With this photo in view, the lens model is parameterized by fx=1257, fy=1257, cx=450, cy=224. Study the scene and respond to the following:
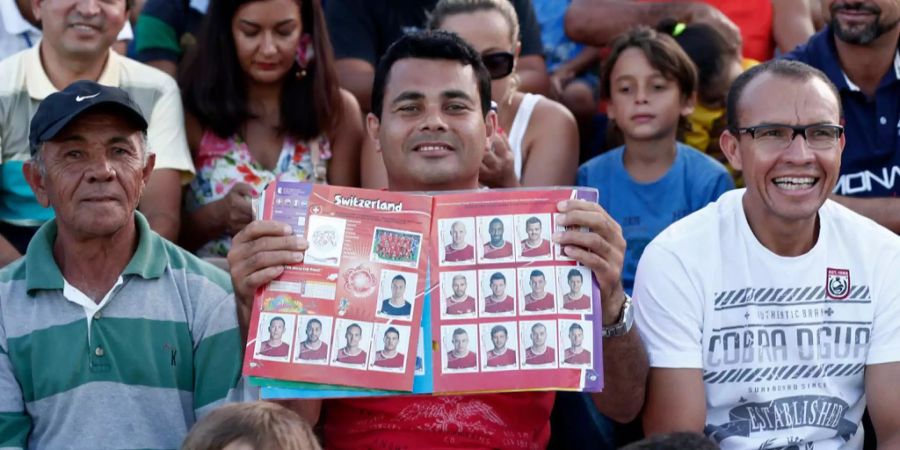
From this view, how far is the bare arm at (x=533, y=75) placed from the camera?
5902 millimetres

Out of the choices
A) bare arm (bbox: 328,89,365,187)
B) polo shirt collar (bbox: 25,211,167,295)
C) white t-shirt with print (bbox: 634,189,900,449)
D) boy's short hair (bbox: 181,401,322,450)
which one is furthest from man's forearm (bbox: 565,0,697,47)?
boy's short hair (bbox: 181,401,322,450)

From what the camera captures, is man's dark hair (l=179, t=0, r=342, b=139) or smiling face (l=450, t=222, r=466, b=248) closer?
smiling face (l=450, t=222, r=466, b=248)

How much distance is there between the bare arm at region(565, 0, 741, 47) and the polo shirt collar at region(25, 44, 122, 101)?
2315mm

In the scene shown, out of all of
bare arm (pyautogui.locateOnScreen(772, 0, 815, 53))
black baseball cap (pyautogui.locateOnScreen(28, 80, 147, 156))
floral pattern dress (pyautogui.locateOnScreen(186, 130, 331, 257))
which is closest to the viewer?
black baseball cap (pyautogui.locateOnScreen(28, 80, 147, 156))

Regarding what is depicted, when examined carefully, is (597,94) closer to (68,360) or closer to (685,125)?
(685,125)

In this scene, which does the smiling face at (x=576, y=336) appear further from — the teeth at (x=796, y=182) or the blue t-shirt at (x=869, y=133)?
the blue t-shirt at (x=869, y=133)

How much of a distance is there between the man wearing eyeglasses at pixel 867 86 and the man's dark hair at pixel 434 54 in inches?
72.8

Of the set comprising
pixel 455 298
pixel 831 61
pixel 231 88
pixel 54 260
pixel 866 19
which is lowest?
pixel 455 298

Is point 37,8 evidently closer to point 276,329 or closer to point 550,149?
point 550,149

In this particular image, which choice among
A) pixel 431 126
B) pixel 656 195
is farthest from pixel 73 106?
pixel 656 195

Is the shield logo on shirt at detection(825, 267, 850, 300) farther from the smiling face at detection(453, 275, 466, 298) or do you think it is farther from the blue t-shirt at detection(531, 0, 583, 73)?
the blue t-shirt at detection(531, 0, 583, 73)

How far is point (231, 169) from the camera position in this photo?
5.05 m

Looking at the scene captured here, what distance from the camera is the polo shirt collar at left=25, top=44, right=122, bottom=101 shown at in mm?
4836

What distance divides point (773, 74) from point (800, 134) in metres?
0.22
